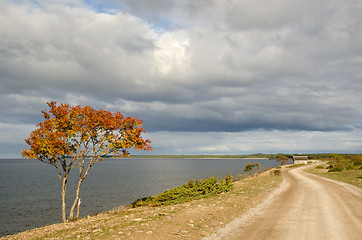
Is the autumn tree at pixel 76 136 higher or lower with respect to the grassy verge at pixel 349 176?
higher

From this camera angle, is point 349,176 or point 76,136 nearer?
point 76,136

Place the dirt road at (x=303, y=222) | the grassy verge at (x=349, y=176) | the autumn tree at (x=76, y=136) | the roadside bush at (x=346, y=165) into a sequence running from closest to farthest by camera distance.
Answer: the dirt road at (x=303, y=222), the autumn tree at (x=76, y=136), the grassy verge at (x=349, y=176), the roadside bush at (x=346, y=165)

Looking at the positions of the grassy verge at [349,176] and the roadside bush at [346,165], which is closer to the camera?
the grassy verge at [349,176]

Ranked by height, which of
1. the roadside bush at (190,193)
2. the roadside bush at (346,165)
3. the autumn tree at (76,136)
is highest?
the autumn tree at (76,136)

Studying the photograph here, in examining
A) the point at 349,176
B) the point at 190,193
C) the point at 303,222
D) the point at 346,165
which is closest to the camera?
the point at 303,222

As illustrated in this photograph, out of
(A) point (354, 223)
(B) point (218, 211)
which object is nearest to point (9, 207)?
(B) point (218, 211)

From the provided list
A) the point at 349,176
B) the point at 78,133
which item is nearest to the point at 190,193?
the point at 78,133

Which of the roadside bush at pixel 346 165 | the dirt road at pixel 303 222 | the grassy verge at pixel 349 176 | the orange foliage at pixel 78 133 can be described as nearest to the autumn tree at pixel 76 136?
the orange foliage at pixel 78 133

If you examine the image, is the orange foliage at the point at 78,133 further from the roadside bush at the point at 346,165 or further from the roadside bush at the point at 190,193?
the roadside bush at the point at 346,165

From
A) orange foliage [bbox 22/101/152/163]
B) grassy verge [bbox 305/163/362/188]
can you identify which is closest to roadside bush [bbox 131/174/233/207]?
orange foliage [bbox 22/101/152/163]

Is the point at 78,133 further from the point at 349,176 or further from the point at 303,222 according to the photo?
the point at 349,176

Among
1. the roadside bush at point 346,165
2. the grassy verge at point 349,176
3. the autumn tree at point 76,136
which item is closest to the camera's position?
the autumn tree at point 76,136

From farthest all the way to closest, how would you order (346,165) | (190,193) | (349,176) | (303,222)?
(346,165), (349,176), (190,193), (303,222)

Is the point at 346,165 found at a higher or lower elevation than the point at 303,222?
lower
